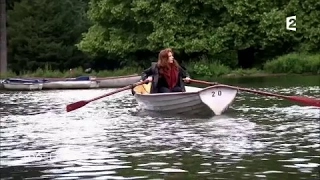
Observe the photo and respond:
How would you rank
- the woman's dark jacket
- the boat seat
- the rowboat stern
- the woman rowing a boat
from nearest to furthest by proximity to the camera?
the rowboat stern < the woman rowing a boat < the woman's dark jacket < the boat seat

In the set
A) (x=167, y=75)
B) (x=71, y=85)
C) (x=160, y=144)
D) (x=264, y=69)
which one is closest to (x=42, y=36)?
(x=264, y=69)

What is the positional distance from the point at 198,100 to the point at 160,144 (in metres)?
5.65

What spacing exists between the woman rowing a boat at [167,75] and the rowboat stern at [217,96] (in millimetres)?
1271

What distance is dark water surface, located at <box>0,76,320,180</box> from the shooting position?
38.5ft

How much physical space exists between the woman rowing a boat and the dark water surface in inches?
32.1

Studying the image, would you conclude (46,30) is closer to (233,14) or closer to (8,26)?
(8,26)

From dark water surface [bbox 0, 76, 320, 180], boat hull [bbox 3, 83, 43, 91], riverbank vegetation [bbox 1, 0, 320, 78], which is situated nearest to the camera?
dark water surface [bbox 0, 76, 320, 180]

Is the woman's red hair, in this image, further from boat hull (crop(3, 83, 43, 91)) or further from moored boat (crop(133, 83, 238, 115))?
boat hull (crop(3, 83, 43, 91))

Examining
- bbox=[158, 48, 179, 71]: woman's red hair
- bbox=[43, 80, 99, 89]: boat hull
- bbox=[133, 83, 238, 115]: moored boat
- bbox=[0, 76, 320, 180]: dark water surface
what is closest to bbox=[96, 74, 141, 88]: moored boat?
bbox=[43, 80, 99, 89]: boat hull

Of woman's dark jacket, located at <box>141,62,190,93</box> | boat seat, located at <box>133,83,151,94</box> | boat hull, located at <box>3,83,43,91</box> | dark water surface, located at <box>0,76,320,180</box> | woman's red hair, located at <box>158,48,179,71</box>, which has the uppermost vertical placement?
woman's red hair, located at <box>158,48,179,71</box>

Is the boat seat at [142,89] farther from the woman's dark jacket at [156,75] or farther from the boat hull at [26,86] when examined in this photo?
the boat hull at [26,86]

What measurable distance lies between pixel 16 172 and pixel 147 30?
39344 mm

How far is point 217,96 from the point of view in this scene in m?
20.2

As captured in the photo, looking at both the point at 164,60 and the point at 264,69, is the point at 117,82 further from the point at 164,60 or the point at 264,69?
the point at 164,60
